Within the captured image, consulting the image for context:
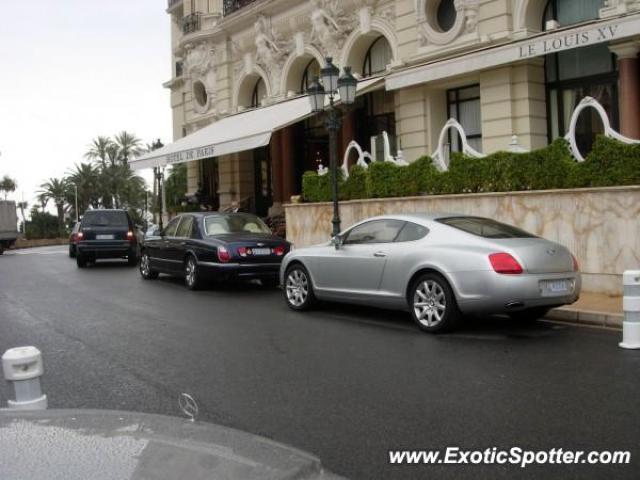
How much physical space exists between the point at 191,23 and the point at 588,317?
2437 cm

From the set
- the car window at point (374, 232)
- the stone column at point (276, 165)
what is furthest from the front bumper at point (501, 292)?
the stone column at point (276, 165)

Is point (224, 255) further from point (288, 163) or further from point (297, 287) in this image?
point (288, 163)

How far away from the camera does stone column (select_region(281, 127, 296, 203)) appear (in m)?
25.8

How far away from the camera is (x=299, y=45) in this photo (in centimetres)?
2380

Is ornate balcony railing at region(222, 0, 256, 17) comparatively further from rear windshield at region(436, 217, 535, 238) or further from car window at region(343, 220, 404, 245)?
rear windshield at region(436, 217, 535, 238)

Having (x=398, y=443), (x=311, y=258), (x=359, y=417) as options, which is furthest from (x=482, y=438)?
(x=311, y=258)

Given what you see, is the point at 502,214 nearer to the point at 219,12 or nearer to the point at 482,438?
the point at 482,438

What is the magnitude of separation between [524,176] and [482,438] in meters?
8.23

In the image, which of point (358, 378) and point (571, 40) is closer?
point (358, 378)

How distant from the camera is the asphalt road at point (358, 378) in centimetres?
457

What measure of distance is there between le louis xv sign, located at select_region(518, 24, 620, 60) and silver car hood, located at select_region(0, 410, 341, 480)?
500 inches

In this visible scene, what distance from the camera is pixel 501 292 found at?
8000mm

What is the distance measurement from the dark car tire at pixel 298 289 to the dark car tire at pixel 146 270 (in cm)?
639

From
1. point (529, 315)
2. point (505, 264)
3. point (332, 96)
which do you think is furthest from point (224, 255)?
point (505, 264)
